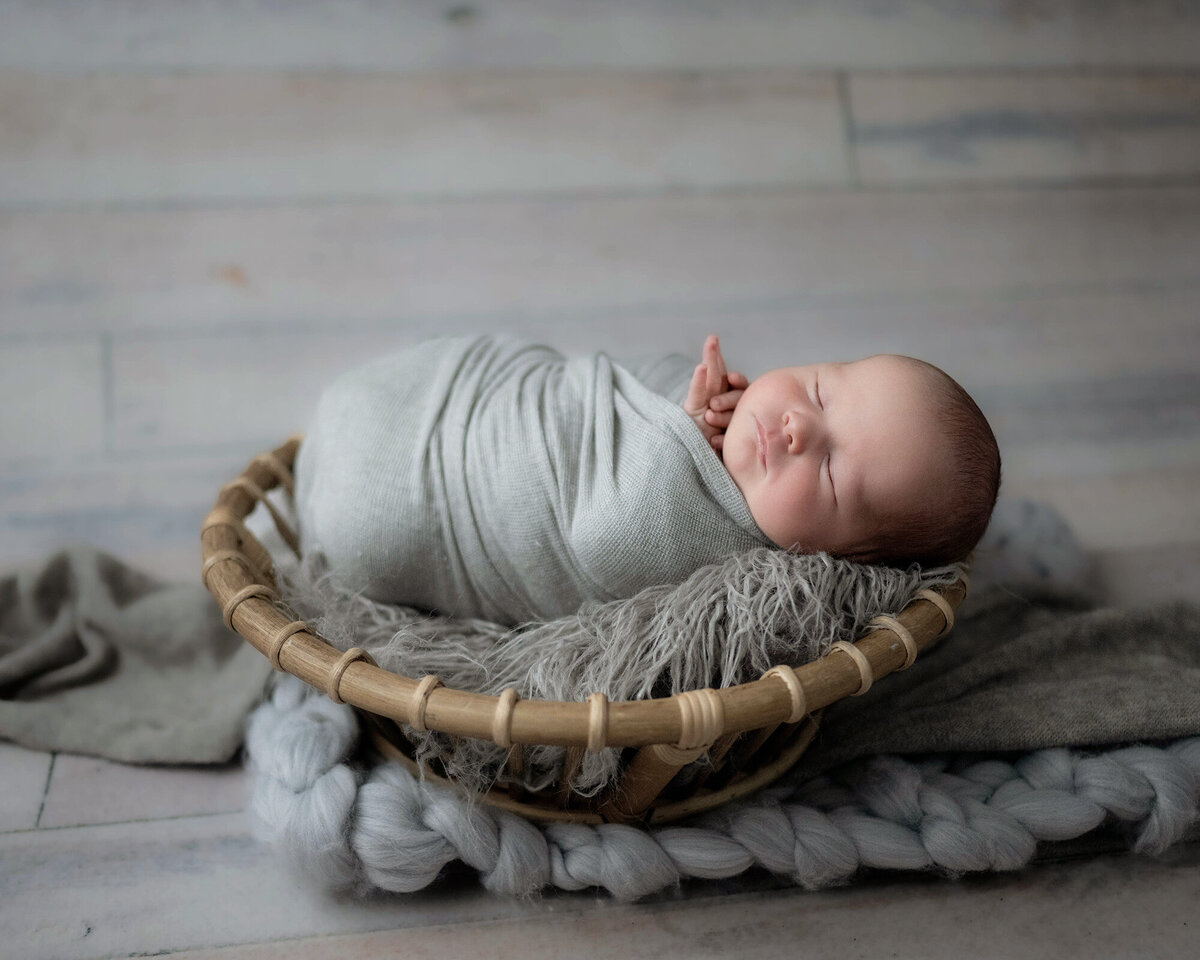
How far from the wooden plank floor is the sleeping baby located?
17.5 inches

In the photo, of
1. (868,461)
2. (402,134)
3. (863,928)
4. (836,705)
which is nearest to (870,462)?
(868,461)

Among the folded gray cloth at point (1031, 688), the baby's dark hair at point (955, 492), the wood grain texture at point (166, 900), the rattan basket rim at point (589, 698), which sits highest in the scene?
the baby's dark hair at point (955, 492)

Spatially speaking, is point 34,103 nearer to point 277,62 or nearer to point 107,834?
point 277,62

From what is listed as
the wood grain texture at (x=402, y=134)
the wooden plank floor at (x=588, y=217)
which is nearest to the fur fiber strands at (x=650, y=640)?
the wooden plank floor at (x=588, y=217)

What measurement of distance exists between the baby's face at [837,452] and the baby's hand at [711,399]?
0.11 ft

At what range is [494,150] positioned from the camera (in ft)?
5.22

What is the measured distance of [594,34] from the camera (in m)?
1.68

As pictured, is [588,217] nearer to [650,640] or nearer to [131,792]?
[650,640]

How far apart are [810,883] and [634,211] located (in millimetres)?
1048

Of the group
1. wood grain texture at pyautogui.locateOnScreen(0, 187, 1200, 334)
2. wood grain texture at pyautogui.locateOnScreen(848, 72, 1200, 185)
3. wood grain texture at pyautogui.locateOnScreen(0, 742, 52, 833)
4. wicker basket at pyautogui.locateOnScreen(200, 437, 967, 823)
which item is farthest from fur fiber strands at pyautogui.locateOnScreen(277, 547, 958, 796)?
wood grain texture at pyautogui.locateOnScreen(848, 72, 1200, 185)

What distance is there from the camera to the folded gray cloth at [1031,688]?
0.97 meters

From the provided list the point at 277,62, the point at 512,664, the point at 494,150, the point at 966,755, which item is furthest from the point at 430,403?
the point at 277,62

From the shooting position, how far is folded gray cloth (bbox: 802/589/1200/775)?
97 centimetres

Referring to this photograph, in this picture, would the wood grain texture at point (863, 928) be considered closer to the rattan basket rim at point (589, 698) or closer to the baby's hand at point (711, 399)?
the rattan basket rim at point (589, 698)
